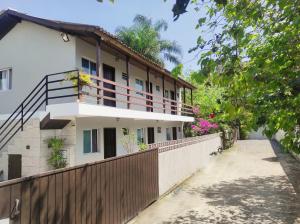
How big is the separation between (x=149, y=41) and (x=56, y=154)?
24.3 m

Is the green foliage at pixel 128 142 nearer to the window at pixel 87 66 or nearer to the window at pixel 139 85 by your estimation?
the window at pixel 87 66

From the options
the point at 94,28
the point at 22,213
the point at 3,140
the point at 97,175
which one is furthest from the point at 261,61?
the point at 3,140

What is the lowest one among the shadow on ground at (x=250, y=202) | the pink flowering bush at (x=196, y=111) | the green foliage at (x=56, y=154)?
the shadow on ground at (x=250, y=202)

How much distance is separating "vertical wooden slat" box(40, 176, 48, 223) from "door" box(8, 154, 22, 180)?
7.12 meters

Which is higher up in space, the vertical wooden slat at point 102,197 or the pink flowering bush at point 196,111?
the pink flowering bush at point 196,111

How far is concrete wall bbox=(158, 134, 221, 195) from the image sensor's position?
37.1ft

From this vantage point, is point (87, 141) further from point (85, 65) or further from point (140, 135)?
point (140, 135)

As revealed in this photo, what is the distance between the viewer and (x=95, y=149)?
13680 mm

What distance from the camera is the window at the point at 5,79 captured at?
1435 centimetres

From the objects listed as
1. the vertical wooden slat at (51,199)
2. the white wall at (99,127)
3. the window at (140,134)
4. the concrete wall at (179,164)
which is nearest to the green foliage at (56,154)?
the white wall at (99,127)

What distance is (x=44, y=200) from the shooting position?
499cm

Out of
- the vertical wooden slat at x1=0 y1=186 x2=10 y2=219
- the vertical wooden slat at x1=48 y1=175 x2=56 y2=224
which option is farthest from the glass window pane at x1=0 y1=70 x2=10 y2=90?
the vertical wooden slat at x1=0 y1=186 x2=10 y2=219

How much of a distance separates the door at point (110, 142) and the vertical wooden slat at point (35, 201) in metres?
9.40

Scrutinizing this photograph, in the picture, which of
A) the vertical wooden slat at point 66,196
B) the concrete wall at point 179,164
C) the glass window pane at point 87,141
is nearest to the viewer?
the vertical wooden slat at point 66,196
